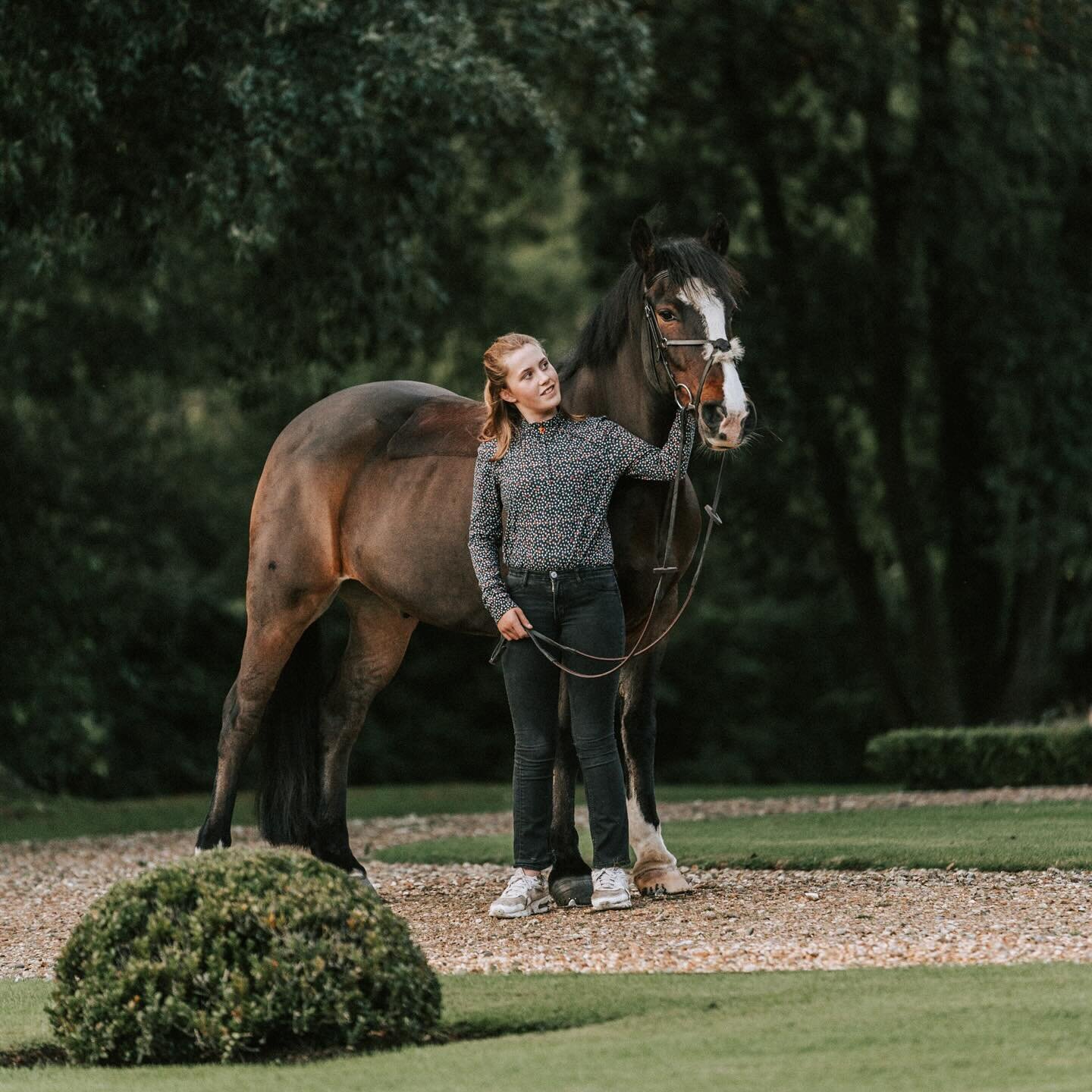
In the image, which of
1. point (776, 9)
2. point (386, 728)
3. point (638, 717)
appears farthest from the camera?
point (386, 728)

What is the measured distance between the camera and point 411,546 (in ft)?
24.2

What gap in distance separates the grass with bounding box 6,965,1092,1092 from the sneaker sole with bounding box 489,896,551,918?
1.35 m

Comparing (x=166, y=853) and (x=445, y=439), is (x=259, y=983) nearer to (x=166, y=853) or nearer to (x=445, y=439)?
(x=445, y=439)

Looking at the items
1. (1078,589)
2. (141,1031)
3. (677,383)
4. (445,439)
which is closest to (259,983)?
(141,1031)

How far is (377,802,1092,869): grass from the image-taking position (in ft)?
26.1

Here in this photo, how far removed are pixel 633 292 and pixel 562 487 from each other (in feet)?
2.87

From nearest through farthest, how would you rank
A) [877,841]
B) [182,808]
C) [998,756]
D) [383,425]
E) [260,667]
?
[383,425] → [260,667] → [877,841] → [998,756] → [182,808]

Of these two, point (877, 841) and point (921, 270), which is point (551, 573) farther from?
point (921, 270)

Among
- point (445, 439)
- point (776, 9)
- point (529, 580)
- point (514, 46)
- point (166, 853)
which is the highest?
point (776, 9)

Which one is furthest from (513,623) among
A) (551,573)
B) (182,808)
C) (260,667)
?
(182,808)

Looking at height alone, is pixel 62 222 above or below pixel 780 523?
above

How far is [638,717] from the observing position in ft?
23.6

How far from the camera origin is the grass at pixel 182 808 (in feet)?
44.3

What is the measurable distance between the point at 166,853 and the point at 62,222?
3977 millimetres
